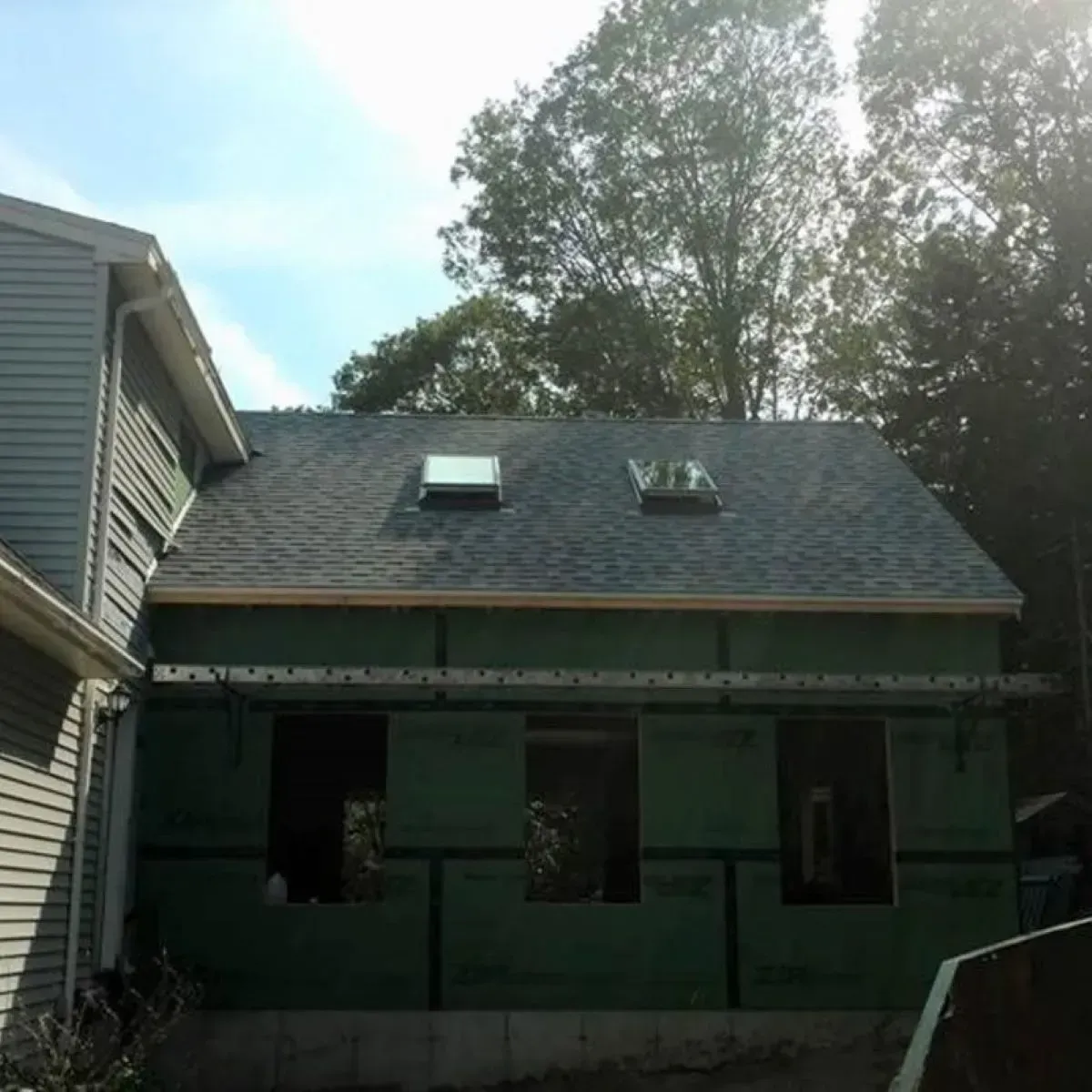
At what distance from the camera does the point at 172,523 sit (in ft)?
39.0

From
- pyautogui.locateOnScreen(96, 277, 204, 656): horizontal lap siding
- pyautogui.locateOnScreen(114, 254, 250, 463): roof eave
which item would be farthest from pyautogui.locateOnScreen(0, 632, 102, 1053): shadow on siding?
pyautogui.locateOnScreen(114, 254, 250, 463): roof eave

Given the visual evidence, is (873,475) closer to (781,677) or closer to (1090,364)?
(781,677)

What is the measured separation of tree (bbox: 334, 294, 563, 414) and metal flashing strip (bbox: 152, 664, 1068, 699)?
19.7 meters

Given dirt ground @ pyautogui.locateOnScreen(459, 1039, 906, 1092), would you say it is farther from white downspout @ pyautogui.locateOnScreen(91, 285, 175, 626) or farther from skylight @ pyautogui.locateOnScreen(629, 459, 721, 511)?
skylight @ pyautogui.locateOnScreen(629, 459, 721, 511)

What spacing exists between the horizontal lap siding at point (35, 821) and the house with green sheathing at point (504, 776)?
621 mm

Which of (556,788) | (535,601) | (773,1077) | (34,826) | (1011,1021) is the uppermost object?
Answer: (535,601)

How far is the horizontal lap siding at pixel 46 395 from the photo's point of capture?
9.16 metres

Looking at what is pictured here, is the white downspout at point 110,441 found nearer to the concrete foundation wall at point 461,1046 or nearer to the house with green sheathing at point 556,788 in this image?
the house with green sheathing at point 556,788

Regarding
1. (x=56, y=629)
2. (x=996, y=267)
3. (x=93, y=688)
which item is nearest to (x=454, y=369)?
(x=996, y=267)

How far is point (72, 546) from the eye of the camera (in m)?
9.16

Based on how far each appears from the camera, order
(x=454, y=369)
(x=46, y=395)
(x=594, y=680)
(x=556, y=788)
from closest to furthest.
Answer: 1. (x=46, y=395)
2. (x=594, y=680)
3. (x=556, y=788)
4. (x=454, y=369)

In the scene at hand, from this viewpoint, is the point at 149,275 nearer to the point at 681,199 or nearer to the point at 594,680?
the point at 594,680

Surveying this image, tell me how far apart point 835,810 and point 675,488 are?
3299mm

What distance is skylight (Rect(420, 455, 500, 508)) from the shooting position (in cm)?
1295
